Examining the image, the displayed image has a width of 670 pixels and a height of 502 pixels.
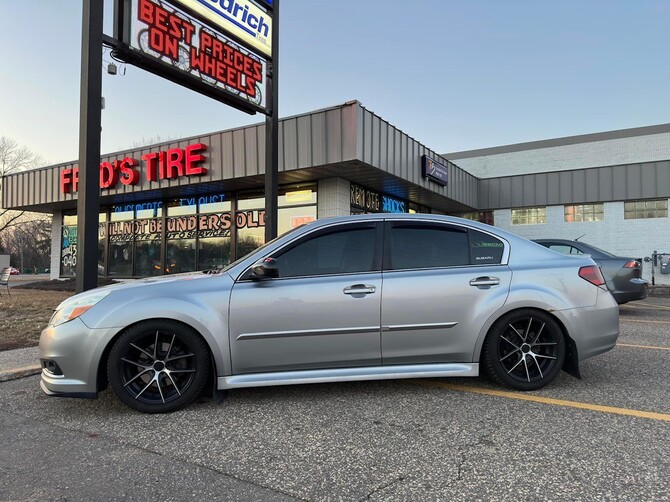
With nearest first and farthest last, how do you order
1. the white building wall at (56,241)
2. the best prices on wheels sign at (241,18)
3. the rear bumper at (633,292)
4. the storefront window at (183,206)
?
the best prices on wheels sign at (241,18) → the rear bumper at (633,292) → the storefront window at (183,206) → the white building wall at (56,241)

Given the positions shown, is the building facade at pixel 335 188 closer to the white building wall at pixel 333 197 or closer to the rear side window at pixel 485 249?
the white building wall at pixel 333 197

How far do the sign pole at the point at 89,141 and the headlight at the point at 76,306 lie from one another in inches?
82.7

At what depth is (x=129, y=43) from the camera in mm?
6535

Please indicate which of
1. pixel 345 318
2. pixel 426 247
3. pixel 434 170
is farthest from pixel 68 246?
pixel 426 247

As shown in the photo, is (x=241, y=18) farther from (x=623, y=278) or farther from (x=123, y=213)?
(x=123, y=213)

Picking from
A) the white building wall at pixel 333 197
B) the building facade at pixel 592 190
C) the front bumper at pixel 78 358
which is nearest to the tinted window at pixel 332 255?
the front bumper at pixel 78 358

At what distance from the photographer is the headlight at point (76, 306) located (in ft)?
11.7

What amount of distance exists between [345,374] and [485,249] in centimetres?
173

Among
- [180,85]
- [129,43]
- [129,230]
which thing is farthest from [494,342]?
[129,230]

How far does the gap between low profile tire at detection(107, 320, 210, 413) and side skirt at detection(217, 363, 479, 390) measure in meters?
0.25

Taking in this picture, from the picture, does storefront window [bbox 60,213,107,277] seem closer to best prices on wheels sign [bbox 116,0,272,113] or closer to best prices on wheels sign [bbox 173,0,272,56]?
best prices on wheels sign [bbox 116,0,272,113]

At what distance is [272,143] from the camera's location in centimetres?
910

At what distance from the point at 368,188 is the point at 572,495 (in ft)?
40.6

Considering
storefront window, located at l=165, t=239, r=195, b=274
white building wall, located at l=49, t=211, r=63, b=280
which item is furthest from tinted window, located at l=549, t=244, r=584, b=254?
white building wall, located at l=49, t=211, r=63, b=280
